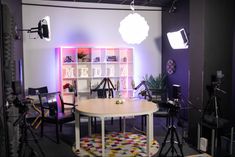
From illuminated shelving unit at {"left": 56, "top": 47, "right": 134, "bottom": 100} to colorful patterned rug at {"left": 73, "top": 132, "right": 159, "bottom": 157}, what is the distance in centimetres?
162

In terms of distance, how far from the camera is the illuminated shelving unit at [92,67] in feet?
18.9

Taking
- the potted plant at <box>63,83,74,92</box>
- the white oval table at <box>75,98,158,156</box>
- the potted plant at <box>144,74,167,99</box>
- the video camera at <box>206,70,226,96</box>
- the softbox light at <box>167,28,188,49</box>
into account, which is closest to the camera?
the white oval table at <box>75,98,158,156</box>

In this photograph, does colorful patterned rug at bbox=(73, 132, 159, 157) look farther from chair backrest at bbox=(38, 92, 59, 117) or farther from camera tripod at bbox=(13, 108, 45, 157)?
chair backrest at bbox=(38, 92, 59, 117)

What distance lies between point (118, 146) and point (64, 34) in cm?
318

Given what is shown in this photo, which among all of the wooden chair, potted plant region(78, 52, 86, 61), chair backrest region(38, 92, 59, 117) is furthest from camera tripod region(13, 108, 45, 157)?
potted plant region(78, 52, 86, 61)

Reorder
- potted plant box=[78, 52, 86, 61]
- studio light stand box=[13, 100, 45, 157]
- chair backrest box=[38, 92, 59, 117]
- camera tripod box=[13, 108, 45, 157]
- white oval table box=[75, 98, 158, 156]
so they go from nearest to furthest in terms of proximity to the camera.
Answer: studio light stand box=[13, 100, 45, 157] < camera tripod box=[13, 108, 45, 157] < white oval table box=[75, 98, 158, 156] < chair backrest box=[38, 92, 59, 117] < potted plant box=[78, 52, 86, 61]

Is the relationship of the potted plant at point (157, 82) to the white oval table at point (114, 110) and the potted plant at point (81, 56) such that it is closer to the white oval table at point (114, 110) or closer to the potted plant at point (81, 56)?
the potted plant at point (81, 56)

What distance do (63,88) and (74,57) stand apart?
0.80 meters

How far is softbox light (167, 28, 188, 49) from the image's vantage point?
519 centimetres

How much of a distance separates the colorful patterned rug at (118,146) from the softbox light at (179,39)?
224cm

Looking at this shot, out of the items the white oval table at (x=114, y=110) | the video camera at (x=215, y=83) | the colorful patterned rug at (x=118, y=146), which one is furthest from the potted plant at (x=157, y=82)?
the video camera at (x=215, y=83)

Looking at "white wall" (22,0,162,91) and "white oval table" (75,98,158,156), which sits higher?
"white wall" (22,0,162,91)

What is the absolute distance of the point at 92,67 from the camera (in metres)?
6.00

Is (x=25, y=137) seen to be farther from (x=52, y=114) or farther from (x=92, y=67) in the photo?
(x=92, y=67)
